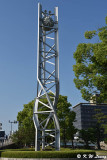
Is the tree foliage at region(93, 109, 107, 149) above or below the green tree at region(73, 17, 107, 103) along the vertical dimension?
below

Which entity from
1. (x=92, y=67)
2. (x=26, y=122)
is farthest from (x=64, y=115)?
(x=92, y=67)

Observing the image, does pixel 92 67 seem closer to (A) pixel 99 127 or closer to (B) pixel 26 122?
(B) pixel 26 122

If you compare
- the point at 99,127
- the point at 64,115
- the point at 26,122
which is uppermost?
the point at 64,115

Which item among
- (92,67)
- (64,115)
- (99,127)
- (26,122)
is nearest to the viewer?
(92,67)

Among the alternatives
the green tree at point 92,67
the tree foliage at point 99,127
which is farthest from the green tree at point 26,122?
the green tree at point 92,67

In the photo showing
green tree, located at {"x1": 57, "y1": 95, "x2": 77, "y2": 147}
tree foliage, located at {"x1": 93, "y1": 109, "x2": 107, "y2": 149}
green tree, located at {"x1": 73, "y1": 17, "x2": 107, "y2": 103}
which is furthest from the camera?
tree foliage, located at {"x1": 93, "y1": 109, "x2": 107, "y2": 149}

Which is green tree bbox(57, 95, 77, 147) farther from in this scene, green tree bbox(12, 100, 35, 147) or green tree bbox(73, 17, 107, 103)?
green tree bbox(73, 17, 107, 103)

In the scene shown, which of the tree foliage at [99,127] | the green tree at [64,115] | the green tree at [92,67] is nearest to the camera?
the green tree at [92,67]

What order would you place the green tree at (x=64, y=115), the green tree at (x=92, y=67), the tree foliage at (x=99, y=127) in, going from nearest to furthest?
the green tree at (x=92, y=67), the green tree at (x=64, y=115), the tree foliage at (x=99, y=127)

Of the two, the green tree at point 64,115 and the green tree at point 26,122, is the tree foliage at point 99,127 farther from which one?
the green tree at point 26,122

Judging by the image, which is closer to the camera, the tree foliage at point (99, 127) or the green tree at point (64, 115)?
the green tree at point (64, 115)

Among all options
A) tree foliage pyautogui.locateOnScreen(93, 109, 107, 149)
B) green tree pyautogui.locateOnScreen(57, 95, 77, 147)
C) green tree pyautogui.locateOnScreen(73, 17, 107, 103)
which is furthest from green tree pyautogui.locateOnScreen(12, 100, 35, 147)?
green tree pyautogui.locateOnScreen(73, 17, 107, 103)

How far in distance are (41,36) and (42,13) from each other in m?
3.07

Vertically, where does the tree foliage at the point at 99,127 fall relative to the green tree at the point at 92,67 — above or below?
below
